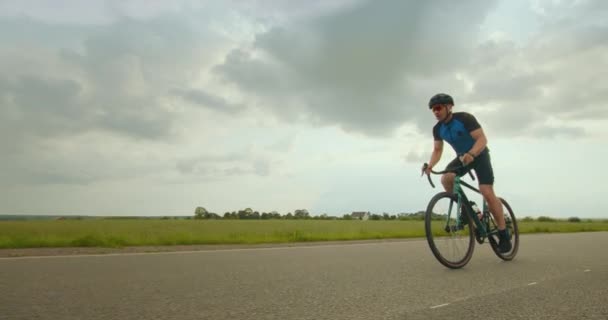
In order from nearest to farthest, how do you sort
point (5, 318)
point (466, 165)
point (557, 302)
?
point (5, 318) < point (557, 302) < point (466, 165)

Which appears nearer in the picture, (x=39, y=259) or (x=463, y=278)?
(x=463, y=278)

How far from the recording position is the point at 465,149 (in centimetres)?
569

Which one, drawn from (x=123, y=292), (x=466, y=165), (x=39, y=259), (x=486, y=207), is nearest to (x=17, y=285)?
(x=123, y=292)

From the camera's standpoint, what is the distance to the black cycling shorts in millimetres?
5703

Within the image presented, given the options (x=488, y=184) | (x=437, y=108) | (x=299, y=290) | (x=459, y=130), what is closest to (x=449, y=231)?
(x=488, y=184)

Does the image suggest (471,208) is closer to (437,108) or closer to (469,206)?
(469,206)

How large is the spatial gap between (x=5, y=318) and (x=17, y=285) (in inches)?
52.7

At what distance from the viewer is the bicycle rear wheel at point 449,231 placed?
5.14m

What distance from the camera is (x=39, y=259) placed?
5859 millimetres

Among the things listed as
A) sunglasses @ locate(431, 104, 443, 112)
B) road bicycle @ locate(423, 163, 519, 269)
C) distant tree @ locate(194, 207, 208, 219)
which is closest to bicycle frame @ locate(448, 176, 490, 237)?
road bicycle @ locate(423, 163, 519, 269)

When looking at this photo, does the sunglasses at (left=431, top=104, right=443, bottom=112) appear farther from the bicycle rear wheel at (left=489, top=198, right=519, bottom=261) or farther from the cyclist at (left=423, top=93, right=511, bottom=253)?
the bicycle rear wheel at (left=489, top=198, right=519, bottom=261)

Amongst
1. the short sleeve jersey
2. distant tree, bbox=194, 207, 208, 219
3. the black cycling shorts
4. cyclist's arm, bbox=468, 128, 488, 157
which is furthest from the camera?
distant tree, bbox=194, 207, 208, 219

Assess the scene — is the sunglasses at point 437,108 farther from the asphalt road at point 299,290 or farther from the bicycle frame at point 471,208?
the asphalt road at point 299,290

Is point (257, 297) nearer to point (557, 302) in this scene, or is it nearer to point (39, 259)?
point (557, 302)
